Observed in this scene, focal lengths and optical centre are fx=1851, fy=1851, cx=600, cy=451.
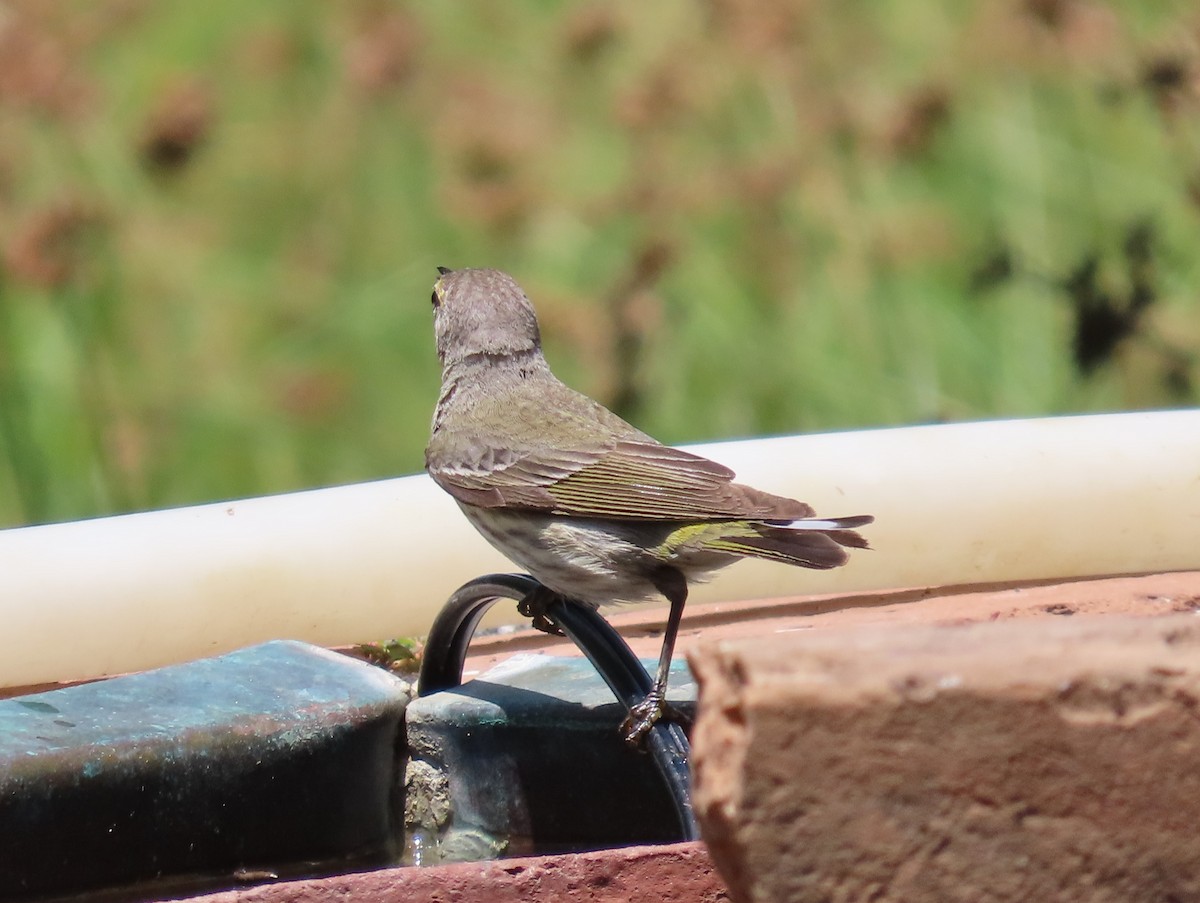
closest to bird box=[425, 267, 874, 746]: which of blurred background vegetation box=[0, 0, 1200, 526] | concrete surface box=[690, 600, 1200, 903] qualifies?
concrete surface box=[690, 600, 1200, 903]

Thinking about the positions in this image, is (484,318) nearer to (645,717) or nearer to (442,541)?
(442,541)

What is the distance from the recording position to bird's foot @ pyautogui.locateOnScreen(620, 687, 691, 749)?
8.22 feet

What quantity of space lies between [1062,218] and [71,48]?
390cm

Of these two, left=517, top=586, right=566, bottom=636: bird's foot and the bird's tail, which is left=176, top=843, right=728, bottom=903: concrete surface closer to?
left=517, top=586, right=566, bottom=636: bird's foot

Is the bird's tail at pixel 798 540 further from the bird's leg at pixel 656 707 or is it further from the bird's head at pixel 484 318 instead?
the bird's head at pixel 484 318

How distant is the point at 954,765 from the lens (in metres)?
1.41

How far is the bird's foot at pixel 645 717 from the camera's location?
251cm

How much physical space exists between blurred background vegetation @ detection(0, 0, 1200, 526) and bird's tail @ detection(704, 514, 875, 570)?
2264 mm

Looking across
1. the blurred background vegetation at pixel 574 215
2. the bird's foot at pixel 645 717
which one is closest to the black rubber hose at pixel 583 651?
the bird's foot at pixel 645 717

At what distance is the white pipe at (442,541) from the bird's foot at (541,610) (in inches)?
6.4

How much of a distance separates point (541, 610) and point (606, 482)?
0.54m

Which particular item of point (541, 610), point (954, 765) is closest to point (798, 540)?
point (541, 610)

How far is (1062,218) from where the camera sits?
22.2ft

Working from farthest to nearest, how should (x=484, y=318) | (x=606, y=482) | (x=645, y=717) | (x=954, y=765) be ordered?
(x=484, y=318)
(x=606, y=482)
(x=645, y=717)
(x=954, y=765)
